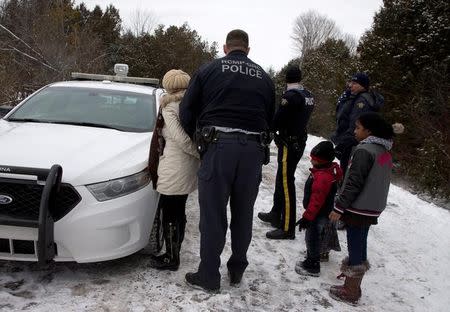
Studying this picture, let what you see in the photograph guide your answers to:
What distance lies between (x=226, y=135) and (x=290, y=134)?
1.45m

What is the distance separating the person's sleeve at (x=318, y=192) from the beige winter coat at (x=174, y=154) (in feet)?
3.63

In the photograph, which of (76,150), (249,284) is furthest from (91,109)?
(249,284)

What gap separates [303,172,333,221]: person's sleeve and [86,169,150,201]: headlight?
1460mm

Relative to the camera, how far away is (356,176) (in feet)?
10.2

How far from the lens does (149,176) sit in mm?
3363

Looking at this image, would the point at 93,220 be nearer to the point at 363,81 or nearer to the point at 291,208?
the point at 291,208

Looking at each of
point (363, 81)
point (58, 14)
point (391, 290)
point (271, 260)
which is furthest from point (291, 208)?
point (58, 14)

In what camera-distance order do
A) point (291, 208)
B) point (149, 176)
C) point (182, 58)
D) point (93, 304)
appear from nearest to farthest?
point (93, 304), point (149, 176), point (291, 208), point (182, 58)

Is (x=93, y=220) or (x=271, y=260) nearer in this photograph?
(x=93, y=220)

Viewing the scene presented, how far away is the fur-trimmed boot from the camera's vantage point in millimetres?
3309

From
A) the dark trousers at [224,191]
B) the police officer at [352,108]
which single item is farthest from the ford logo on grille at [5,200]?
the police officer at [352,108]

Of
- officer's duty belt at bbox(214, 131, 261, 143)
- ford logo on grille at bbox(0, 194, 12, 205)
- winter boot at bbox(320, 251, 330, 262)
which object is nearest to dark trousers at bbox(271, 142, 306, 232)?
winter boot at bbox(320, 251, 330, 262)

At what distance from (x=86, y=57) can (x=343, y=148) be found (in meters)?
14.2

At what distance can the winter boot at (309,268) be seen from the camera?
3.72m
